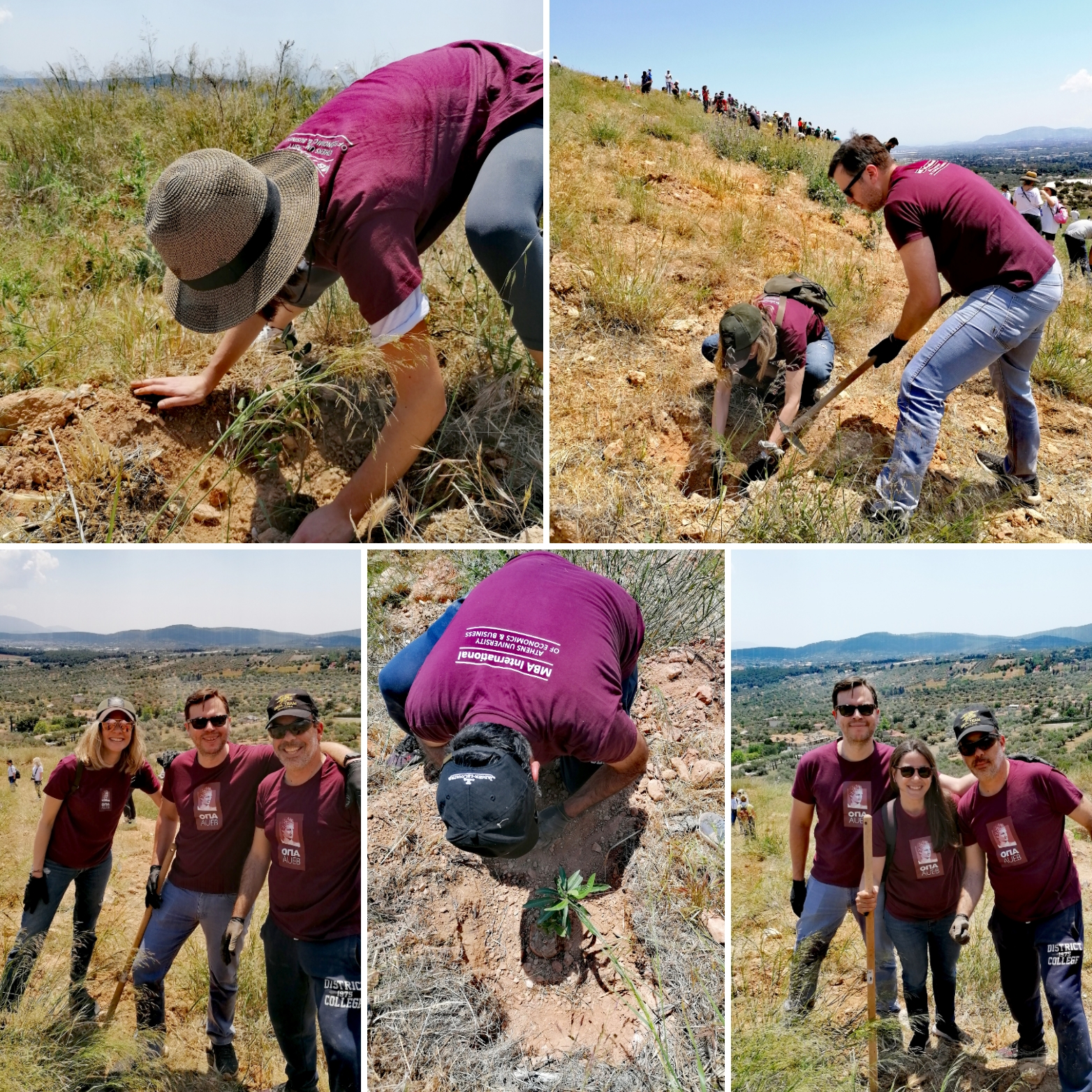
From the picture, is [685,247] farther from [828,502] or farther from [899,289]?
[828,502]

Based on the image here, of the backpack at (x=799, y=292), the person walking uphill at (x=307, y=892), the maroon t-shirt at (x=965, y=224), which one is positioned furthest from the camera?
the backpack at (x=799, y=292)

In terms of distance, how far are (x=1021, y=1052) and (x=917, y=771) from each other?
86 centimetres

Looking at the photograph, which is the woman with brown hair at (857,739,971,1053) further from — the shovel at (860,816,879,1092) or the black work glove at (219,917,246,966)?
the black work glove at (219,917,246,966)

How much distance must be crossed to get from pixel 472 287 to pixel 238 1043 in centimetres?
267

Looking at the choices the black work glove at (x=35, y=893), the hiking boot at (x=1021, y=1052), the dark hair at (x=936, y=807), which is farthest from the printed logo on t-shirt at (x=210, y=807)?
the hiking boot at (x=1021, y=1052)

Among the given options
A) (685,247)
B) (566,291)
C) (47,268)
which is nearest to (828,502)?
(566,291)

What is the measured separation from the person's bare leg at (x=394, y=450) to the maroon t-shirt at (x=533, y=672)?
43cm

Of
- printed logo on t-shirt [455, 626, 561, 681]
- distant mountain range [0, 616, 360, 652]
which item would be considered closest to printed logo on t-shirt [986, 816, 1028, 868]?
printed logo on t-shirt [455, 626, 561, 681]

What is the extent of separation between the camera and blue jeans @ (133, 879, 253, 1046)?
93.2 inches

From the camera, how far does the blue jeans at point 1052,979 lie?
7.52 feet

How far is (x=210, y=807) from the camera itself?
2389 millimetres

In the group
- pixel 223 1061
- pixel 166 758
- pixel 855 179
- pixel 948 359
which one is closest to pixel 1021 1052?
pixel 948 359

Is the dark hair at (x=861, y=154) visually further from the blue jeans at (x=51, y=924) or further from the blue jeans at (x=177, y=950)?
the blue jeans at (x=51, y=924)

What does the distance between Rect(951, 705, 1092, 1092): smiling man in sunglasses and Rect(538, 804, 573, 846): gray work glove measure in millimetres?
1142
